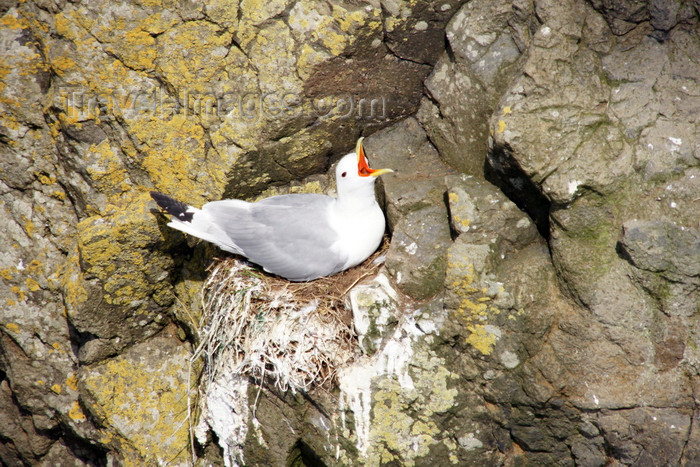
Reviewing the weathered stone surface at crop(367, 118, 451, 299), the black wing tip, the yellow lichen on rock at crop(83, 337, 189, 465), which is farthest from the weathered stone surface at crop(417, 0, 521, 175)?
the yellow lichen on rock at crop(83, 337, 189, 465)

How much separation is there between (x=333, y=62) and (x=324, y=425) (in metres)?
2.11

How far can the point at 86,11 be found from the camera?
3.33 m

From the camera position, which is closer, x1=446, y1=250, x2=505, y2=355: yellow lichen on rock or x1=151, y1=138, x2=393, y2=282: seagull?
x1=446, y1=250, x2=505, y2=355: yellow lichen on rock

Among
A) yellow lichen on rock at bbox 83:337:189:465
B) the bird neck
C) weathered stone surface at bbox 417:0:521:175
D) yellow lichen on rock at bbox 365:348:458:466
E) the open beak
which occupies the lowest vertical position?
yellow lichen on rock at bbox 83:337:189:465

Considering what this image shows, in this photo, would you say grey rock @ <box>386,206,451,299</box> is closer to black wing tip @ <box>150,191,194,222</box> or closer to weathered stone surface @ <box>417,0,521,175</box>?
weathered stone surface @ <box>417,0,521,175</box>

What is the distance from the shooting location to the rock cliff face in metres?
2.71

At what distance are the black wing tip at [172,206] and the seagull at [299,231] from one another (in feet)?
0.14

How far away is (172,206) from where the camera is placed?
11.3 feet

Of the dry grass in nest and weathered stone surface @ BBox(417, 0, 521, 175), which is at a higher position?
weathered stone surface @ BBox(417, 0, 521, 175)

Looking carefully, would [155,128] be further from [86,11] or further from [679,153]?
[679,153]

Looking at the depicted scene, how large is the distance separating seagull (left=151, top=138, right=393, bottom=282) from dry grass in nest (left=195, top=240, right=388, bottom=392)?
0.12 metres

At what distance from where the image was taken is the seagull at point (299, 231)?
354cm

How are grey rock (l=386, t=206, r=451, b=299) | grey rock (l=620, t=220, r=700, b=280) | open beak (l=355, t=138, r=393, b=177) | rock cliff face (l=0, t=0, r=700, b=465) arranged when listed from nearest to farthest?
grey rock (l=620, t=220, r=700, b=280) < rock cliff face (l=0, t=0, r=700, b=465) < grey rock (l=386, t=206, r=451, b=299) < open beak (l=355, t=138, r=393, b=177)

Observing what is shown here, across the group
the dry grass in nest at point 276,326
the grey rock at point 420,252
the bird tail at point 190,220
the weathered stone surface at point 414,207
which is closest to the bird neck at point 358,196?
the weathered stone surface at point 414,207
